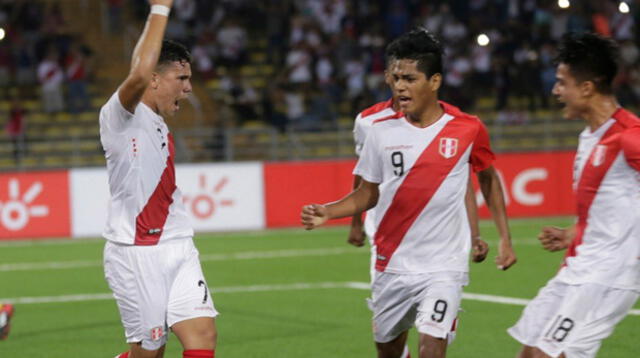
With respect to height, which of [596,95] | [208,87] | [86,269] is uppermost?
[596,95]

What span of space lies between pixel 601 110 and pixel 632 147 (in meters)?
0.34

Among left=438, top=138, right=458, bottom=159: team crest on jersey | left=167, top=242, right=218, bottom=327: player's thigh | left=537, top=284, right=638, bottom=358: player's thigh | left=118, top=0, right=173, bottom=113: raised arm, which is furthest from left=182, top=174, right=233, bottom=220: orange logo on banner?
left=537, top=284, right=638, bottom=358: player's thigh

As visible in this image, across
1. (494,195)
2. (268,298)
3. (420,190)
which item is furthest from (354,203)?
(268,298)

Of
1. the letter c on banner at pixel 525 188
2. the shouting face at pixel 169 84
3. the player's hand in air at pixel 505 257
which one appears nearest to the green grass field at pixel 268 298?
the letter c on banner at pixel 525 188

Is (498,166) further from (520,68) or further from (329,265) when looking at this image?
(329,265)

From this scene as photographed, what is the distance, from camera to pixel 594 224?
6227 millimetres

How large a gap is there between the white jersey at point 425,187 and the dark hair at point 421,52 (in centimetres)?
34

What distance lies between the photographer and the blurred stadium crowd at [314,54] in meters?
25.5

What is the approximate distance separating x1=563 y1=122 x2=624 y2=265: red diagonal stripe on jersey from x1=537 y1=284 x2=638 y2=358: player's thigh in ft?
1.06

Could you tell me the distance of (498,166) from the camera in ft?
71.8

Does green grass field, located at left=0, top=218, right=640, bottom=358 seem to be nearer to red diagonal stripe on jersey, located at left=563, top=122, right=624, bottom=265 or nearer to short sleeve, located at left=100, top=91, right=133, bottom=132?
red diagonal stripe on jersey, located at left=563, top=122, right=624, bottom=265

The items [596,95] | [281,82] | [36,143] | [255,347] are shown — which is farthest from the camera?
[281,82]

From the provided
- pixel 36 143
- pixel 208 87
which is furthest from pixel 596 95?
pixel 208 87

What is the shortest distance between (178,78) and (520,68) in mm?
20165
